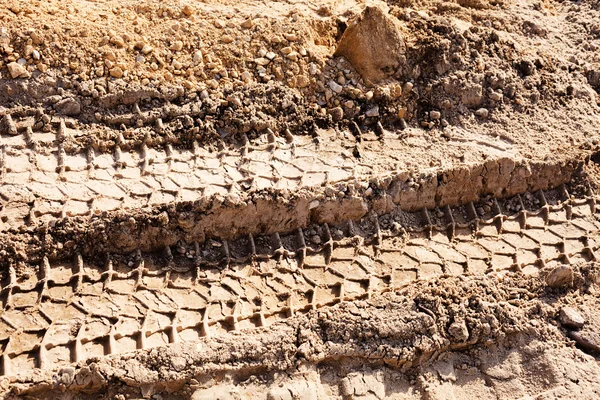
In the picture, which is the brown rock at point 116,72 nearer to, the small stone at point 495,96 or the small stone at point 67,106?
the small stone at point 67,106

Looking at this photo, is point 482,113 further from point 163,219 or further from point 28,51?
point 28,51

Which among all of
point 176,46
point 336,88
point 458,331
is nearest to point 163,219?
point 176,46

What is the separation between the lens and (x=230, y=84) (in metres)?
5.36

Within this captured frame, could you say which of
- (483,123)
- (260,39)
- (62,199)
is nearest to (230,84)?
(260,39)

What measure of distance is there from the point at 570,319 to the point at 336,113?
2.26 m

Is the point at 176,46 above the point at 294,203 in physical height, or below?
above

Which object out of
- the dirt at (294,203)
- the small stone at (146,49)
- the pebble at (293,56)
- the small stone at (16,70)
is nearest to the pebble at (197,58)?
the dirt at (294,203)

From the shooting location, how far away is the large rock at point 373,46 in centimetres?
558

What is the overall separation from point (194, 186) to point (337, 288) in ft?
3.95

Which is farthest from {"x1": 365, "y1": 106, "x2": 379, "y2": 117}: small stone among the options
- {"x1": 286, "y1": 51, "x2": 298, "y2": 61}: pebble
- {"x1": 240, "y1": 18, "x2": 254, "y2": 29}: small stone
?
{"x1": 240, "y1": 18, "x2": 254, "y2": 29}: small stone

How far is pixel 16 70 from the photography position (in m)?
5.01

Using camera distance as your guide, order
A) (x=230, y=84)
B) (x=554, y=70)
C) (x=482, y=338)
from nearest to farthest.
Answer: (x=482, y=338), (x=230, y=84), (x=554, y=70)

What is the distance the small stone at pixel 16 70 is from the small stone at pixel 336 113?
2.28 m

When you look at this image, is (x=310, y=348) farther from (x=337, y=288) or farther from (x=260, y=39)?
(x=260, y=39)
